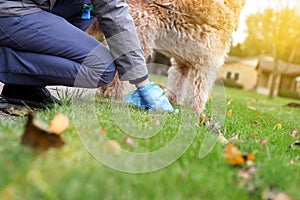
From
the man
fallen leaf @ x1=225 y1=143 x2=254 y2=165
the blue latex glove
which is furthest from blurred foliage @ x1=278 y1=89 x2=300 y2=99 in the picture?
fallen leaf @ x1=225 y1=143 x2=254 y2=165

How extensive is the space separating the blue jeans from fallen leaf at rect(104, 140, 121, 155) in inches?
49.5

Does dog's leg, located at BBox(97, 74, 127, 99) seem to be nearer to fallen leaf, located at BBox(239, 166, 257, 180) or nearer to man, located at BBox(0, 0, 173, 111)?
man, located at BBox(0, 0, 173, 111)

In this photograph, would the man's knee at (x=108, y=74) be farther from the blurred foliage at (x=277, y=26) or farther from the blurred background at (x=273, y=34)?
the blurred foliage at (x=277, y=26)

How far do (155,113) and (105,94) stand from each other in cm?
154

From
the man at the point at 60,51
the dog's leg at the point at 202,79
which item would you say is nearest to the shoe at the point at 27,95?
the man at the point at 60,51

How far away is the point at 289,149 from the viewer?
2.61 meters

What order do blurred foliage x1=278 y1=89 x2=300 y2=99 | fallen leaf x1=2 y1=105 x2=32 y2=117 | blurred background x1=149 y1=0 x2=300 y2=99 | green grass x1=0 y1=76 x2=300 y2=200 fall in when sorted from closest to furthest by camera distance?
green grass x1=0 y1=76 x2=300 y2=200 < fallen leaf x1=2 y1=105 x2=32 y2=117 < blurred background x1=149 y1=0 x2=300 y2=99 < blurred foliage x1=278 y1=89 x2=300 y2=99

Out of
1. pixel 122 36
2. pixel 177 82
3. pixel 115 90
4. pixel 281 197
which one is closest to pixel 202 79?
pixel 177 82

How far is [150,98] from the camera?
10.3ft

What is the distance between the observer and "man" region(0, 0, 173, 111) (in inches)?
112

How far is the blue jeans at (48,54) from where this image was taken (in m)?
2.84

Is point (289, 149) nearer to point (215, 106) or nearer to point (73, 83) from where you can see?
point (73, 83)

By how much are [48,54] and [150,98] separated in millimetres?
821

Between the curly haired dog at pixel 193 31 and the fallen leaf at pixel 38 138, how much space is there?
234cm
